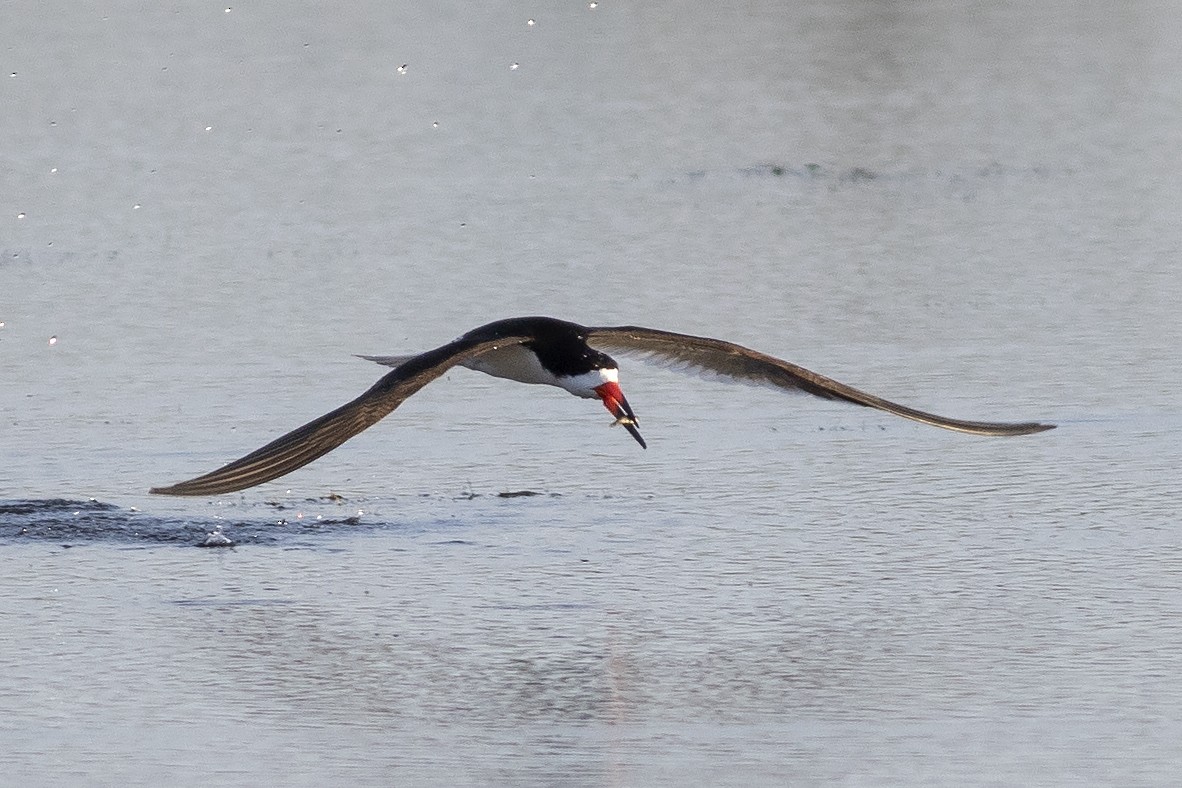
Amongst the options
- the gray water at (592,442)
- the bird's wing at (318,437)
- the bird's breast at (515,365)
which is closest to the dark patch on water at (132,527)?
the gray water at (592,442)

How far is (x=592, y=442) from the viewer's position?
812 cm

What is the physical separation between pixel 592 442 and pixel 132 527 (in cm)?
175

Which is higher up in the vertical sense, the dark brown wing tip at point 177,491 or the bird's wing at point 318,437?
the bird's wing at point 318,437

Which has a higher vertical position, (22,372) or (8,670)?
(22,372)

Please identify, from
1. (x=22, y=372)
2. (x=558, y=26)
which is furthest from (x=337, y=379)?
(x=558, y=26)

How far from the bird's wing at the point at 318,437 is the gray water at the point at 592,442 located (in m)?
0.50

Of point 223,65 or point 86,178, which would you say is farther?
point 223,65

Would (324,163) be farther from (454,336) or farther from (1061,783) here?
(1061,783)

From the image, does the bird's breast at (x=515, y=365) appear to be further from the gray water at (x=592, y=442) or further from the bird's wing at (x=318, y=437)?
the bird's wing at (x=318, y=437)

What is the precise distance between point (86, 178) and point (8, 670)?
768 centimetres

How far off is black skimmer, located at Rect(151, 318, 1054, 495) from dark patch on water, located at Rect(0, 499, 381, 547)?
25.9 inches

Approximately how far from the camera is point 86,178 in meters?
13.1

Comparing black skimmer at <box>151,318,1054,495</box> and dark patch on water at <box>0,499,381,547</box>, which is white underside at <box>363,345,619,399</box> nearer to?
black skimmer at <box>151,318,1054,495</box>

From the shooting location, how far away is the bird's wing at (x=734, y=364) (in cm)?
655
